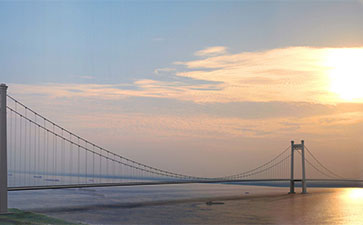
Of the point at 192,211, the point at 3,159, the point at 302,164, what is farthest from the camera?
the point at 302,164

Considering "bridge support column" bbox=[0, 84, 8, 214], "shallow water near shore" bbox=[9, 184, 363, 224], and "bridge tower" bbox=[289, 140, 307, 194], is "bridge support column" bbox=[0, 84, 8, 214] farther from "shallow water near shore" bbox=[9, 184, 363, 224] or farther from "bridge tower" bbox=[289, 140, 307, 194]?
"bridge tower" bbox=[289, 140, 307, 194]

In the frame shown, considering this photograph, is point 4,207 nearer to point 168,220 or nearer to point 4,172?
point 4,172

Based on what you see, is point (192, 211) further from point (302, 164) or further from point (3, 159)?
point (302, 164)

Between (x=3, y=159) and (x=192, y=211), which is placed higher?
(x=3, y=159)

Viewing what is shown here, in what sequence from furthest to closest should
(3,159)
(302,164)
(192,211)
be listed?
(302,164), (192,211), (3,159)

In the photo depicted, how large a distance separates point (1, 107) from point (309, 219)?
2409 cm

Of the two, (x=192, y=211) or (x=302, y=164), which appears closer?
(x=192, y=211)

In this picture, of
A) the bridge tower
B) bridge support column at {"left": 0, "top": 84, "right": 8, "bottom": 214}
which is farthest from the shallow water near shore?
the bridge tower

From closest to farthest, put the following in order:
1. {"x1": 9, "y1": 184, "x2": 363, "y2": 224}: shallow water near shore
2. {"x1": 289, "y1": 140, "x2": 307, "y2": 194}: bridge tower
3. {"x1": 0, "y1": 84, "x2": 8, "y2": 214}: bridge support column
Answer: {"x1": 0, "y1": 84, "x2": 8, "y2": 214}: bridge support column
{"x1": 9, "y1": 184, "x2": 363, "y2": 224}: shallow water near shore
{"x1": 289, "y1": 140, "x2": 307, "y2": 194}: bridge tower

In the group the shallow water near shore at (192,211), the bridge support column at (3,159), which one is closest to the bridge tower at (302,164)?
the shallow water near shore at (192,211)

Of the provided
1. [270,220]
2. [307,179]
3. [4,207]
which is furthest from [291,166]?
[4,207]

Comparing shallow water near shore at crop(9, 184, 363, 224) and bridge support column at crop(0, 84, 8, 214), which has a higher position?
bridge support column at crop(0, 84, 8, 214)

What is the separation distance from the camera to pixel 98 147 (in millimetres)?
51281

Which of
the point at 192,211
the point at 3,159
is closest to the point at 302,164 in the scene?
the point at 192,211
